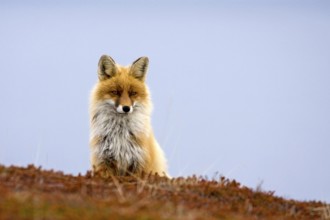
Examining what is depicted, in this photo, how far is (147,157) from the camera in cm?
1086

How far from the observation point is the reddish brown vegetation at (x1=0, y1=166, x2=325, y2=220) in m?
5.65

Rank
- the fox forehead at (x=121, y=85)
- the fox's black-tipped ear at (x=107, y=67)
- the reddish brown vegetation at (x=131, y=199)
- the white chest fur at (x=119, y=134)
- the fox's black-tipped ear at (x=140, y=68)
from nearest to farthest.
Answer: the reddish brown vegetation at (x=131, y=199) < the white chest fur at (x=119, y=134) < the fox forehead at (x=121, y=85) < the fox's black-tipped ear at (x=107, y=67) < the fox's black-tipped ear at (x=140, y=68)

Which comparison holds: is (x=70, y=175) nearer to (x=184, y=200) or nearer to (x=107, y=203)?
(x=184, y=200)

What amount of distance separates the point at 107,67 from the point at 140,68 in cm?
63

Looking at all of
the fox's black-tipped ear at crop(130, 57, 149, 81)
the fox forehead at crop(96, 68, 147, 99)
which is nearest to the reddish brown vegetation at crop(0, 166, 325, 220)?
the fox forehead at crop(96, 68, 147, 99)

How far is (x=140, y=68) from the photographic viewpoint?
465 inches

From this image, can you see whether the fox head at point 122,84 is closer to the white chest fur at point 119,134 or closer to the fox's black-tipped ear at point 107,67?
the fox's black-tipped ear at point 107,67

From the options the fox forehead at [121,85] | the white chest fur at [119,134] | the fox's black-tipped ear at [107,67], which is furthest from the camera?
the fox's black-tipped ear at [107,67]

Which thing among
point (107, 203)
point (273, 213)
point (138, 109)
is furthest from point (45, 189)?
point (138, 109)

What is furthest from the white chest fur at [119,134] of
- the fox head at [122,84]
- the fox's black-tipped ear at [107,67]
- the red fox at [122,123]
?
the fox's black-tipped ear at [107,67]

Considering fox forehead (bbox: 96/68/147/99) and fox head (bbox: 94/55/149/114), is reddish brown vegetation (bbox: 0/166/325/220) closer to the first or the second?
fox head (bbox: 94/55/149/114)

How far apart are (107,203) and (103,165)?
14.7 feet

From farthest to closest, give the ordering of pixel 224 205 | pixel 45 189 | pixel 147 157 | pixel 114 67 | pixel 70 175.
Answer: pixel 114 67
pixel 147 157
pixel 70 175
pixel 224 205
pixel 45 189

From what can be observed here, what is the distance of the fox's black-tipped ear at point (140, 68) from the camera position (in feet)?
38.5
